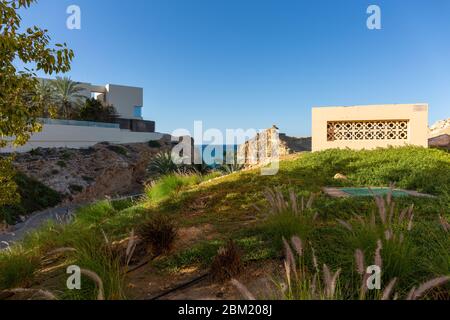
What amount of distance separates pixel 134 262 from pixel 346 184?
8039 millimetres

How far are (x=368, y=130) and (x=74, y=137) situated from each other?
89.0 feet

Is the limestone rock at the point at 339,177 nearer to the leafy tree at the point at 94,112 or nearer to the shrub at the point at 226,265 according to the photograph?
the shrub at the point at 226,265

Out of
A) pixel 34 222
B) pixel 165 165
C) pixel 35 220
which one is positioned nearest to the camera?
pixel 34 222

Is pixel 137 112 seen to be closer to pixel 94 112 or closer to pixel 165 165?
pixel 94 112

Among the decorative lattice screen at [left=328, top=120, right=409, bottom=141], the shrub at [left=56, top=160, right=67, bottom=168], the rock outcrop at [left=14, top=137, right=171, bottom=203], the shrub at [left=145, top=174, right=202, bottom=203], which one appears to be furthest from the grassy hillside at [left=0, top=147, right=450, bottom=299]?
the shrub at [left=56, top=160, right=67, bottom=168]

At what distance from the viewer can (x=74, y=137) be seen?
29.4 m

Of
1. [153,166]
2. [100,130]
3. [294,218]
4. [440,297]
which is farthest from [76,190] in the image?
[440,297]

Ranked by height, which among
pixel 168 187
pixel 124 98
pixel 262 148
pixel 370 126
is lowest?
pixel 168 187

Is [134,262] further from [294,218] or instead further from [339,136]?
[339,136]

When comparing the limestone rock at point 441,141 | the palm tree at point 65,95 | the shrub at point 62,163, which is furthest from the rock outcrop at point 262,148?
the palm tree at point 65,95

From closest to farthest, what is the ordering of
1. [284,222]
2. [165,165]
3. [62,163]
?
[284,222] < [165,165] < [62,163]

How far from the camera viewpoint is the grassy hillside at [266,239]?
9.74 ft

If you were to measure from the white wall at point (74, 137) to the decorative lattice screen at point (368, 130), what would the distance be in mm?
23636

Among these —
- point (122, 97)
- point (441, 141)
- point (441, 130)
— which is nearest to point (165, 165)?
point (441, 141)
